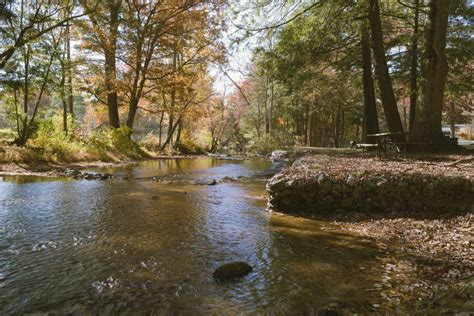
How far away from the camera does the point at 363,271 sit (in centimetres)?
437

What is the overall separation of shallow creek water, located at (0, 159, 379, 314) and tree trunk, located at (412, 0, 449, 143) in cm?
772

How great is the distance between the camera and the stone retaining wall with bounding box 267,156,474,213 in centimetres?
681

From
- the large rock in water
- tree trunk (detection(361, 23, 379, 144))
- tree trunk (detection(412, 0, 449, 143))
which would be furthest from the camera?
tree trunk (detection(361, 23, 379, 144))

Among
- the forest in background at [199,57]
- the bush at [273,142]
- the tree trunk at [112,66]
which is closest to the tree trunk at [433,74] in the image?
the forest in background at [199,57]

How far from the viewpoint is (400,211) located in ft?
22.9

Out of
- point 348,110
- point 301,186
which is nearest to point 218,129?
point 348,110

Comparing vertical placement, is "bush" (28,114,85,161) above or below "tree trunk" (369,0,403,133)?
below

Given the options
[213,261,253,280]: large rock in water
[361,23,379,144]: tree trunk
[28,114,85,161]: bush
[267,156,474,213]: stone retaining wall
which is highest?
[361,23,379,144]: tree trunk

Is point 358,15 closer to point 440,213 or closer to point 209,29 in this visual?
point 440,213

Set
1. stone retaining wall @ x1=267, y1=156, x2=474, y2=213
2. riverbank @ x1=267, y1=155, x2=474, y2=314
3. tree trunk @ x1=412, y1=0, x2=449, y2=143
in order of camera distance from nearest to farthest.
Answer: riverbank @ x1=267, y1=155, x2=474, y2=314 → stone retaining wall @ x1=267, y1=156, x2=474, y2=213 → tree trunk @ x1=412, y1=0, x2=449, y2=143

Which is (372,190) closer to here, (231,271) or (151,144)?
(231,271)

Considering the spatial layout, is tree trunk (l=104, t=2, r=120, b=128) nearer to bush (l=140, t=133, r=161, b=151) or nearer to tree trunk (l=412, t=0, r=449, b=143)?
bush (l=140, t=133, r=161, b=151)

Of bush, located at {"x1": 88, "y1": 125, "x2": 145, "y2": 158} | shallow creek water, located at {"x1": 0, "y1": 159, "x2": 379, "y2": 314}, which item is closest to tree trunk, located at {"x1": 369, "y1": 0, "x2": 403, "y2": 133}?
shallow creek water, located at {"x1": 0, "y1": 159, "x2": 379, "y2": 314}

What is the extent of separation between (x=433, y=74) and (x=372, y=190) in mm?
7317
